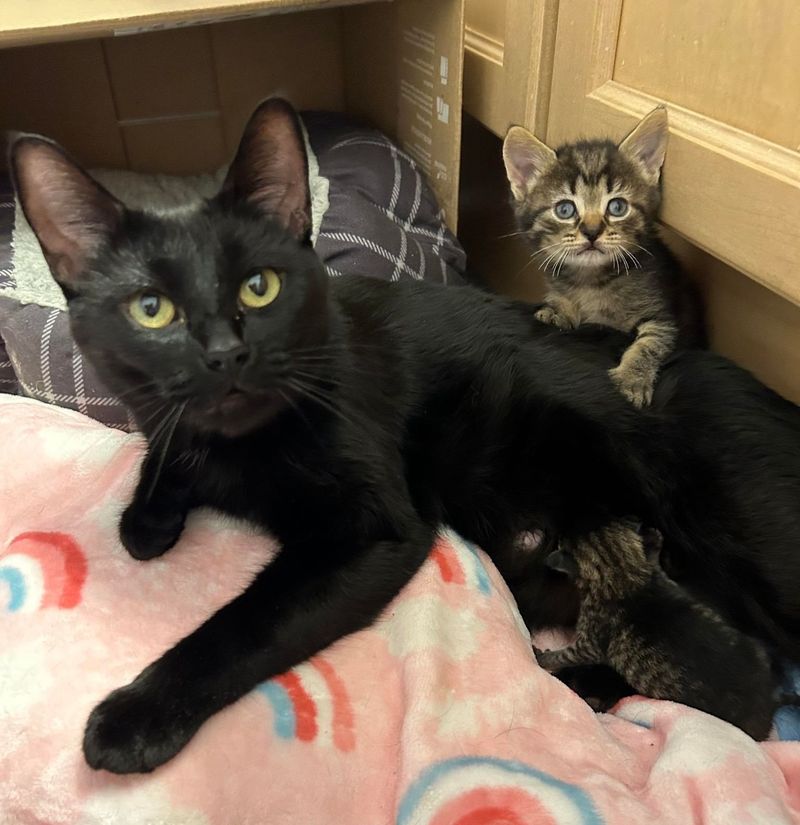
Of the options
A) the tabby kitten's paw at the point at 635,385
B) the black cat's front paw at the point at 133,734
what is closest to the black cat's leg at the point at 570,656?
the tabby kitten's paw at the point at 635,385

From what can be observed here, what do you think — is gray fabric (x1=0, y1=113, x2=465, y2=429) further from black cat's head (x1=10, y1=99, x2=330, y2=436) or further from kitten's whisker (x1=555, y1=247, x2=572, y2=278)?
black cat's head (x1=10, y1=99, x2=330, y2=436)

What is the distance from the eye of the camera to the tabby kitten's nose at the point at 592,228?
131 cm

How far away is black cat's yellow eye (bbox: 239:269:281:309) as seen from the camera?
2.90ft

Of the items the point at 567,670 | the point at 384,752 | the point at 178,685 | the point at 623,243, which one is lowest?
the point at 567,670

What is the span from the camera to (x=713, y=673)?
3.11ft

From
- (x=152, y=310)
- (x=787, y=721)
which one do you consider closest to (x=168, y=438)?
(x=152, y=310)

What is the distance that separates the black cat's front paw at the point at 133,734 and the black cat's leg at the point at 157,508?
0.86 feet

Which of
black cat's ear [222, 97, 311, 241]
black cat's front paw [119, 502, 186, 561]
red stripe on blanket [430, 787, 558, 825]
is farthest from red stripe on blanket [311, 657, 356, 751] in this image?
black cat's ear [222, 97, 311, 241]

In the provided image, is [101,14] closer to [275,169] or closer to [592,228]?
[275,169]

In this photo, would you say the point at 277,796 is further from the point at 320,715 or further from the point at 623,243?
the point at 623,243

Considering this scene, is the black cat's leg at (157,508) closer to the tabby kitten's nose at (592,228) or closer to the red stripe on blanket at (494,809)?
the red stripe on blanket at (494,809)

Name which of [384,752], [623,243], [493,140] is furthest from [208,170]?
[384,752]

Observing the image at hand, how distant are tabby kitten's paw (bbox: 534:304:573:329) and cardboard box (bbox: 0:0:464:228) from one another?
0.52 m

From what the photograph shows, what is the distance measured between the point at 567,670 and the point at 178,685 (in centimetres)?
57
